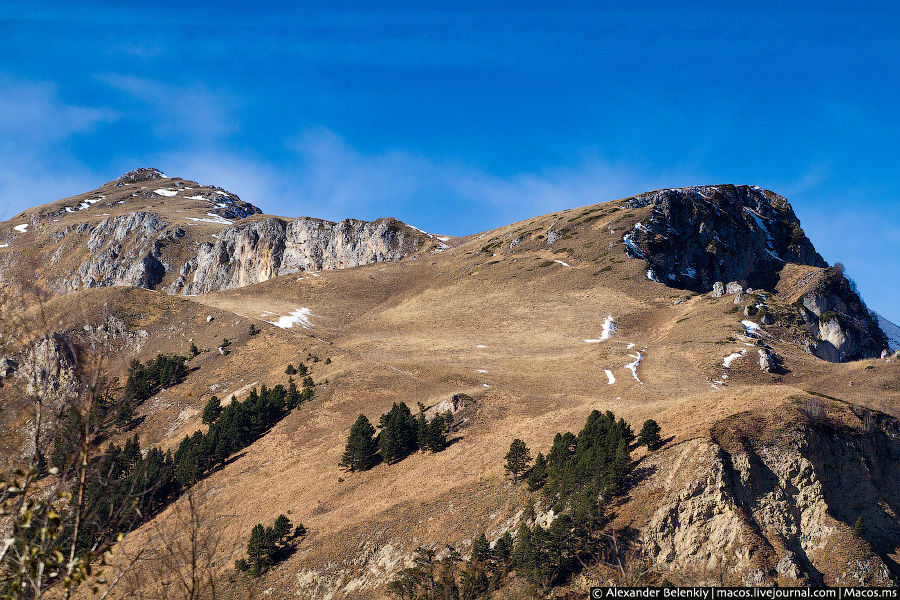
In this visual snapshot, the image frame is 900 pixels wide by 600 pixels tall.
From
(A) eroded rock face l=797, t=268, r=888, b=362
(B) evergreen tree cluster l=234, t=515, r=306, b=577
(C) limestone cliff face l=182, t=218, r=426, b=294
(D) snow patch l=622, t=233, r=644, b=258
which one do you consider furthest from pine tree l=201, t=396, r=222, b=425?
(C) limestone cliff face l=182, t=218, r=426, b=294

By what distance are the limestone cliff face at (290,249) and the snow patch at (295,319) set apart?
53190 mm

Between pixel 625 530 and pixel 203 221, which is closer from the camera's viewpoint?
pixel 625 530

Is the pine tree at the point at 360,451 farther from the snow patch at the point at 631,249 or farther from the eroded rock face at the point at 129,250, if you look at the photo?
the eroded rock face at the point at 129,250

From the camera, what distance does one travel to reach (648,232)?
365 feet

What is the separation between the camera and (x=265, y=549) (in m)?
30.9

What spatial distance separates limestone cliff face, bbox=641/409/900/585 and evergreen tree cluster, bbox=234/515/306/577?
19.6 meters

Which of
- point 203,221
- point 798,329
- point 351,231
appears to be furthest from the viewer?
point 203,221

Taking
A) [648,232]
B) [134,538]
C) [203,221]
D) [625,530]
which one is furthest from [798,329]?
[203,221]

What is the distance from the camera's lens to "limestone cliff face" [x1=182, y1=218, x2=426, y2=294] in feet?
488

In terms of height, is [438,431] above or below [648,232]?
below

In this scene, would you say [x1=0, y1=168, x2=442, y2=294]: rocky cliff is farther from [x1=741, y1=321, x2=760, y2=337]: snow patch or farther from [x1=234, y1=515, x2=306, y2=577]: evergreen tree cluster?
[x1=234, y1=515, x2=306, y2=577]: evergreen tree cluster

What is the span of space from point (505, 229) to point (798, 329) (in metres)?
82.1

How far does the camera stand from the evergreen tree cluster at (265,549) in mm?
30297

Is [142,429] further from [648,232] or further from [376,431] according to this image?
[648,232]
